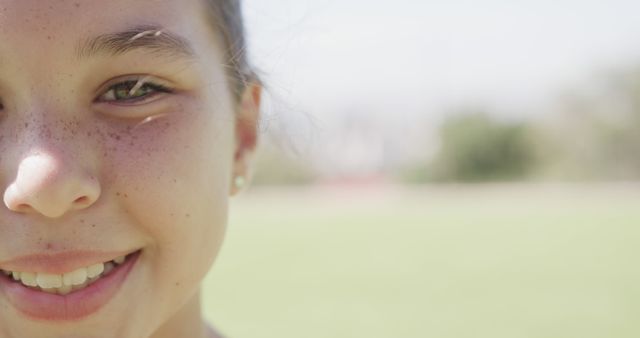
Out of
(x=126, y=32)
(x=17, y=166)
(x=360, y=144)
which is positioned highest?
(x=126, y=32)

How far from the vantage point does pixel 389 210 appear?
24.7m

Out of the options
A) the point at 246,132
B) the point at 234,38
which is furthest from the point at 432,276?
the point at 234,38

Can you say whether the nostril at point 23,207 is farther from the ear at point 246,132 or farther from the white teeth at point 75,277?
the ear at point 246,132

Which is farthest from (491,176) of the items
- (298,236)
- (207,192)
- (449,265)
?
(207,192)

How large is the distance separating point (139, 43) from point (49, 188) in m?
0.32

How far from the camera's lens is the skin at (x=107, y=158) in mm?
1414

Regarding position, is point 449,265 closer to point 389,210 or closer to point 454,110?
point 389,210

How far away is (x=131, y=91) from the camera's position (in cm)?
155

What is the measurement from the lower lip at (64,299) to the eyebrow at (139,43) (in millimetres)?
376

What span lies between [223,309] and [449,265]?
4200 millimetres

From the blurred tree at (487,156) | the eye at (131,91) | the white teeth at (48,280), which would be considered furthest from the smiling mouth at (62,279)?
the blurred tree at (487,156)

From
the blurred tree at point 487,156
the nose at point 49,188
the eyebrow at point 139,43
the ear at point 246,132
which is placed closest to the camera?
the nose at point 49,188

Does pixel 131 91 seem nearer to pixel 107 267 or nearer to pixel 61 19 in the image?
pixel 61 19

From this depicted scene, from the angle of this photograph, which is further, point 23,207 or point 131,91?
point 131,91
